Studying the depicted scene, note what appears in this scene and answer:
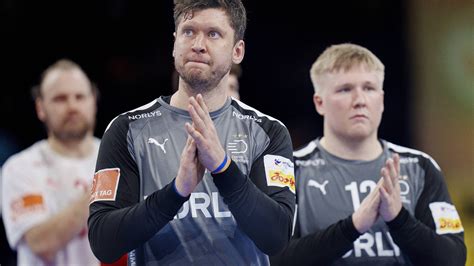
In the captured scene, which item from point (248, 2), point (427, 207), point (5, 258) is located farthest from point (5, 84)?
point (427, 207)

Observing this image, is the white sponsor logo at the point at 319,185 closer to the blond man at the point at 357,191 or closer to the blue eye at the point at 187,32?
the blond man at the point at 357,191

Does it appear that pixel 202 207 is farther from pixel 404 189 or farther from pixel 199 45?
pixel 404 189

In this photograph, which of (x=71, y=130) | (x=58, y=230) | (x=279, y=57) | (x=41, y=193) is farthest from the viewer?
(x=279, y=57)

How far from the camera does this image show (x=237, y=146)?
3646 millimetres

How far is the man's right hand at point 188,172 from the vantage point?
10.7 ft

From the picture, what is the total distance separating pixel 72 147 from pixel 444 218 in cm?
336

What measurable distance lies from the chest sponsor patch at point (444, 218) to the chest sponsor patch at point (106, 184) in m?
1.90

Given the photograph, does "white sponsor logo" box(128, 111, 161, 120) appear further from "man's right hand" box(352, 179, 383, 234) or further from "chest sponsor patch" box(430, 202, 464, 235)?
"chest sponsor patch" box(430, 202, 464, 235)

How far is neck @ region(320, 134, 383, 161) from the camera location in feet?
15.5

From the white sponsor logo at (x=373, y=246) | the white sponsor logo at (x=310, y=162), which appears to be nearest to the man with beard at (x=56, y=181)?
the white sponsor logo at (x=310, y=162)

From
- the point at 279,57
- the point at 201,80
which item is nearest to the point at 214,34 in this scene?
the point at 201,80

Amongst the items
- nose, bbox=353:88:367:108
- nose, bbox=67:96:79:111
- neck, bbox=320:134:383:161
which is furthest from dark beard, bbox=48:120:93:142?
nose, bbox=353:88:367:108

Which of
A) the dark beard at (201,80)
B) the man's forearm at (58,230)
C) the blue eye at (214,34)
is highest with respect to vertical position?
the blue eye at (214,34)

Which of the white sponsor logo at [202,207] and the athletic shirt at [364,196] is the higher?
the white sponsor logo at [202,207]
